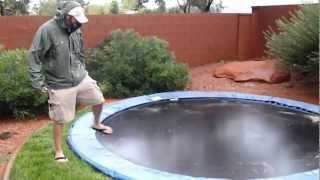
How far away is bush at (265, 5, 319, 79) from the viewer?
5.30m

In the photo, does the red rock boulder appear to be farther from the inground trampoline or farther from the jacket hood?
the jacket hood

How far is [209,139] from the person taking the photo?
379cm

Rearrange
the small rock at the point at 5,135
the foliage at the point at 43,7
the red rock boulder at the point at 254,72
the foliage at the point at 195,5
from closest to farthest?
the small rock at the point at 5,135
the red rock boulder at the point at 254,72
the foliage at the point at 195,5
the foliage at the point at 43,7

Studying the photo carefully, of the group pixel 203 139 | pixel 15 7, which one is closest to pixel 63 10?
pixel 203 139

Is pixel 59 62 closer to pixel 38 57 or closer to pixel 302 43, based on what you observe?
pixel 38 57

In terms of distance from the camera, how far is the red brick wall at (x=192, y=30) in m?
6.65

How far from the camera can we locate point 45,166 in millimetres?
2986

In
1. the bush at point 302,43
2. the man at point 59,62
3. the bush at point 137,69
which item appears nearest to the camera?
the man at point 59,62

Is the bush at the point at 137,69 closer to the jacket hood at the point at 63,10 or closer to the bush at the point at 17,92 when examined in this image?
the bush at the point at 17,92

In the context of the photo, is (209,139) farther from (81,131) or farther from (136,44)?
(136,44)

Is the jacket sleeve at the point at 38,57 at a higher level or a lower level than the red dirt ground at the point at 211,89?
higher

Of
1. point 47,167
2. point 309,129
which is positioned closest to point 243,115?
point 309,129

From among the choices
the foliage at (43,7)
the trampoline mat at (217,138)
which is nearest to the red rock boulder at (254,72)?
the trampoline mat at (217,138)

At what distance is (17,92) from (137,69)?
1.84m
